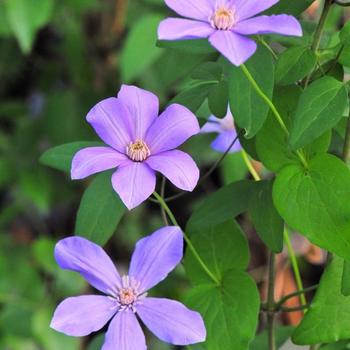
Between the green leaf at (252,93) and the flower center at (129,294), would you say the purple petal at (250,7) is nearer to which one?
the green leaf at (252,93)

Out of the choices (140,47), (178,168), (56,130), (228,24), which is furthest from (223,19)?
(56,130)

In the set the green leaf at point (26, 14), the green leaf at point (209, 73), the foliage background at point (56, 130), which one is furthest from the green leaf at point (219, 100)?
the green leaf at point (26, 14)

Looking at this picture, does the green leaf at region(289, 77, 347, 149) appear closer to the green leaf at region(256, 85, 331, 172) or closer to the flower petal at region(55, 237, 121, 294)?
the green leaf at region(256, 85, 331, 172)

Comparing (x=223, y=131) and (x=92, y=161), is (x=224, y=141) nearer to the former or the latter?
(x=223, y=131)

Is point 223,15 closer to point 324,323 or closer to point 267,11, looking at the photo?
point 267,11

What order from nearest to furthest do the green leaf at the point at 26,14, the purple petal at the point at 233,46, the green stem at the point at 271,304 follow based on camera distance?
the purple petal at the point at 233,46, the green stem at the point at 271,304, the green leaf at the point at 26,14

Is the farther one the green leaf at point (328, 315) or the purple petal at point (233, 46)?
the green leaf at point (328, 315)
